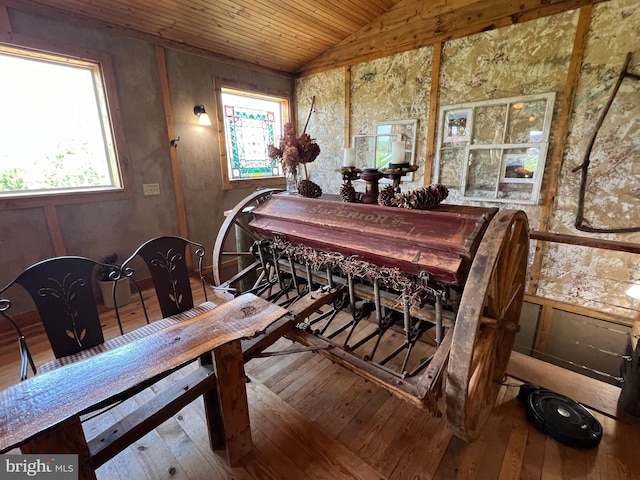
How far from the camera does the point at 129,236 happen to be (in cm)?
314

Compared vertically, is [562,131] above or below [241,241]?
above

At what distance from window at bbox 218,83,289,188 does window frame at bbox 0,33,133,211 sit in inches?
47.0

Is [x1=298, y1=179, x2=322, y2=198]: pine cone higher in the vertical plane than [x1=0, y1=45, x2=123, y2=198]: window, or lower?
lower

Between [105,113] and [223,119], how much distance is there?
1330mm

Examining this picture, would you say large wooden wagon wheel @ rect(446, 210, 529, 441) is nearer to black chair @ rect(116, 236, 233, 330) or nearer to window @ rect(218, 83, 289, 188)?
A: black chair @ rect(116, 236, 233, 330)

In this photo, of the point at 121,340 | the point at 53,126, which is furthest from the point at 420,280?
the point at 53,126

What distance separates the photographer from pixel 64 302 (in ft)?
4.41

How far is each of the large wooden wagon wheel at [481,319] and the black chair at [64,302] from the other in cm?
160

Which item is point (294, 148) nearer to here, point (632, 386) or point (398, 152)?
point (398, 152)

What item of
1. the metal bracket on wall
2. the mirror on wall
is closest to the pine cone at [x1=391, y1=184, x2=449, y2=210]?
the mirror on wall

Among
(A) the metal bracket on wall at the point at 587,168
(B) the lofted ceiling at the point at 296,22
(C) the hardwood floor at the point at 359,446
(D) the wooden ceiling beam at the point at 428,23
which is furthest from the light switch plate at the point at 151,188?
(A) the metal bracket on wall at the point at 587,168

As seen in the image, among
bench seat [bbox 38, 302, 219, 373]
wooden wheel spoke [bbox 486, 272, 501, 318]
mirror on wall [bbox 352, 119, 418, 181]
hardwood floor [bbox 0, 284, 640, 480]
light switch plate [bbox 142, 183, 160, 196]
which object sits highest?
mirror on wall [bbox 352, 119, 418, 181]

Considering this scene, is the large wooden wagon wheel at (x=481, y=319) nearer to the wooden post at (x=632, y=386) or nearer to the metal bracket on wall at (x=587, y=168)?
the wooden post at (x=632, y=386)

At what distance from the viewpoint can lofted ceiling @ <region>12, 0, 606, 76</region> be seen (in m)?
2.61
